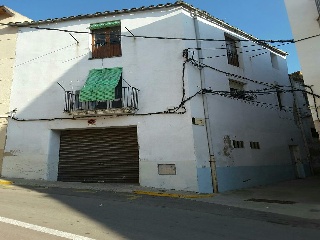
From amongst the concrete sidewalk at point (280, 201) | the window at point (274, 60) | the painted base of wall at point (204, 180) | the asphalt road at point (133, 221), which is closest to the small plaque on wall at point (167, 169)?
the painted base of wall at point (204, 180)

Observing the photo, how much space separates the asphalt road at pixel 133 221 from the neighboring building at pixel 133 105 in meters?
4.21

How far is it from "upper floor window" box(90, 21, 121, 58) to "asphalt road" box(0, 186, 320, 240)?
8.07 meters

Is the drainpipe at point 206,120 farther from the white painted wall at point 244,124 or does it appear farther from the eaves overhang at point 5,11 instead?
the eaves overhang at point 5,11

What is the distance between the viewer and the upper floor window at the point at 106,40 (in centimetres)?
1356

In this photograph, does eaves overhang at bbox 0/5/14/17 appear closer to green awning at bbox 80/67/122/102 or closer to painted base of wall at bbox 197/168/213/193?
green awning at bbox 80/67/122/102

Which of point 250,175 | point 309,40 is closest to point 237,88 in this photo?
point 250,175

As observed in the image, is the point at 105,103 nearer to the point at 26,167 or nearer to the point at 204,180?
the point at 26,167

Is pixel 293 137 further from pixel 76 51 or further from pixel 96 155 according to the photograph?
pixel 76 51

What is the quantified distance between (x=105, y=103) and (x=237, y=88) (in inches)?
300

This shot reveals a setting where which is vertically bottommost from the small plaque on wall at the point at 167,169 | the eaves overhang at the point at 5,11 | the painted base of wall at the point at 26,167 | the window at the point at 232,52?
the small plaque on wall at the point at 167,169

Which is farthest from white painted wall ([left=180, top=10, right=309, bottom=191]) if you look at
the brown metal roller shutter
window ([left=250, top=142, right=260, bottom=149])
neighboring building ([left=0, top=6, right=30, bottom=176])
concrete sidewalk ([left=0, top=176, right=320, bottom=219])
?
neighboring building ([left=0, top=6, right=30, bottom=176])

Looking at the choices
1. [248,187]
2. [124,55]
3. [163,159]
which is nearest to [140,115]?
[163,159]

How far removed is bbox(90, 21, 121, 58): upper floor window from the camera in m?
13.6

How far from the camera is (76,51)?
1370 centimetres
